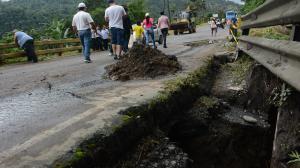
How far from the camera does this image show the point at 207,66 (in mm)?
5910

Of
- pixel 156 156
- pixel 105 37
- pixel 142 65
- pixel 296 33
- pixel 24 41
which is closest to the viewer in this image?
pixel 156 156

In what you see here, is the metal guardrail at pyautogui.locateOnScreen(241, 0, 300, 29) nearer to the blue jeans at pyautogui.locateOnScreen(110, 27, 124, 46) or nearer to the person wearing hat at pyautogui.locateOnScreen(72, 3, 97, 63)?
the blue jeans at pyautogui.locateOnScreen(110, 27, 124, 46)

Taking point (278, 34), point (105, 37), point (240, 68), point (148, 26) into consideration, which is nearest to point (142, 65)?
point (240, 68)

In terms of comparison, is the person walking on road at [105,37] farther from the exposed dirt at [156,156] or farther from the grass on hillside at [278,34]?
the exposed dirt at [156,156]

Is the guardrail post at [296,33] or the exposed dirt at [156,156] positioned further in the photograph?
the guardrail post at [296,33]

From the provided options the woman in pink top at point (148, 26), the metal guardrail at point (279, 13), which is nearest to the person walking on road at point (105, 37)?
the woman in pink top at point (148, 26)

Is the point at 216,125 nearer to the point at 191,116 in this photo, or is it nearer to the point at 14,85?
the point at 191,116

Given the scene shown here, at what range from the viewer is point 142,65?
5.71 metres

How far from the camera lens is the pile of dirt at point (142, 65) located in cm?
557

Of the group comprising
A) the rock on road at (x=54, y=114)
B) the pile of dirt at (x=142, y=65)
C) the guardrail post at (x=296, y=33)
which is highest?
the guardrail post at (x=296, y=33)

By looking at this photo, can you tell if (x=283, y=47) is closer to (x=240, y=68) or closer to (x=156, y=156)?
(x=156, y=156)

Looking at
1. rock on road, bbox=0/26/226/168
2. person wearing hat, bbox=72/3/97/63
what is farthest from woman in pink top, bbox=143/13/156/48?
rock on road, bbox=0/26/226/168

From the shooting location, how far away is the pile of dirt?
5.57 metres

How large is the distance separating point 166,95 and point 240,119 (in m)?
0.96
